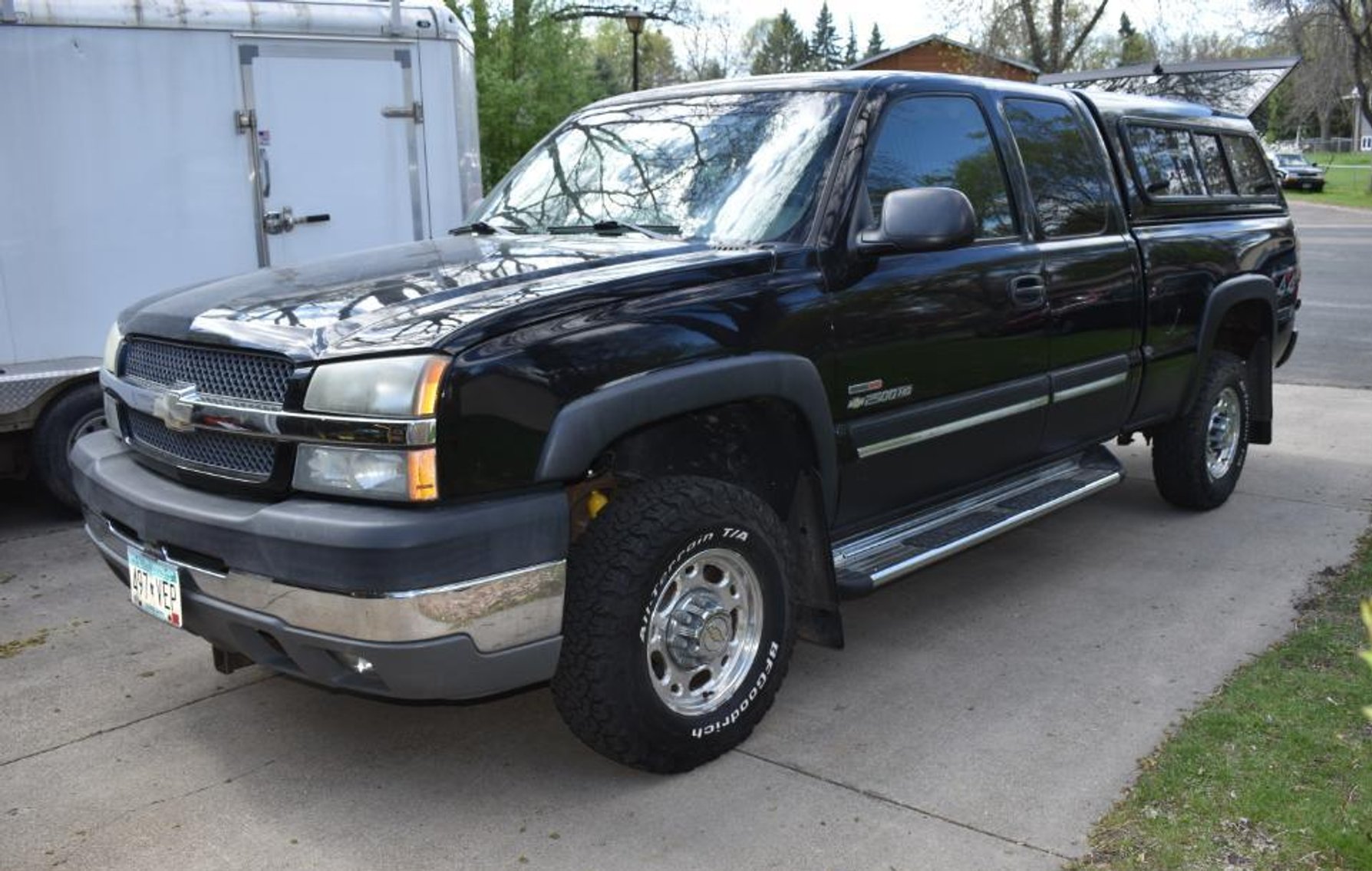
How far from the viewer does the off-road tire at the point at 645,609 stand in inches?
133

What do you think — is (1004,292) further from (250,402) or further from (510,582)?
(250,402)

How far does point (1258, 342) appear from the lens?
6887mm

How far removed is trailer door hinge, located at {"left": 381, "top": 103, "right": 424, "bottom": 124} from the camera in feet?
25.5

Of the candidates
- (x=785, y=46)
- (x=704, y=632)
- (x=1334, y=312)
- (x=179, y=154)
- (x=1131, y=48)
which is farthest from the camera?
(x=785, y=46)

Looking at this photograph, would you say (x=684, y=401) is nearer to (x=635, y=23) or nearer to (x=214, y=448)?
(x=214, y=448)

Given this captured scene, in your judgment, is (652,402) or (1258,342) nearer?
(652,402)

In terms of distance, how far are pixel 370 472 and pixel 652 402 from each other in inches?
31.0

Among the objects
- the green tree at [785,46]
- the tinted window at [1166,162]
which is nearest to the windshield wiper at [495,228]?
the tinted window at [1166,162]

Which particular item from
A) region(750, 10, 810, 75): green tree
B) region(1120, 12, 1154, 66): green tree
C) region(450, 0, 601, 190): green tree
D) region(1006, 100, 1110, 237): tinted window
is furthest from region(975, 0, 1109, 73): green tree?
region(750, 10, 810, 75): green tree

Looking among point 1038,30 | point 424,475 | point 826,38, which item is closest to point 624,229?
point 424,475

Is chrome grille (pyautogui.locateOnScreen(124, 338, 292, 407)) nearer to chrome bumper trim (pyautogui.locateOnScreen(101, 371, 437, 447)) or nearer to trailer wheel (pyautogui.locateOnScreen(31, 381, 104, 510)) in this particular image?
chrome bumper trim (pyautogui.locateOnScreen(101, 371, 437, 447))

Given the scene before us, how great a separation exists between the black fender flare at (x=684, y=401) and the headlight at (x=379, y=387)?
351 mm

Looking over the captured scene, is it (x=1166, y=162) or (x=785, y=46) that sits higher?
(x=785, y=46)

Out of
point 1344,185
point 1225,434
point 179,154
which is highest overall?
point 179,154
